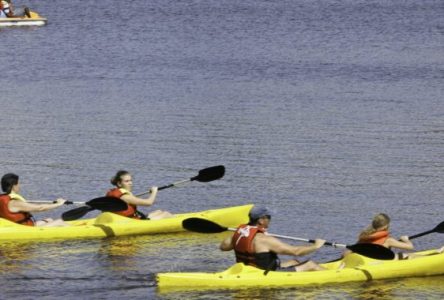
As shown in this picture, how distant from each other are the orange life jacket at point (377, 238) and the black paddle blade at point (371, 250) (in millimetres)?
190

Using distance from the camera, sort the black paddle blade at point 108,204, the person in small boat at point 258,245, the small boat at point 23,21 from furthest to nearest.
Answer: the small boat at point 23,21
the black paddle blade at point 108,204
the person in small boat at point 258,245

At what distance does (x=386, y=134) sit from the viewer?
34219 millimetres

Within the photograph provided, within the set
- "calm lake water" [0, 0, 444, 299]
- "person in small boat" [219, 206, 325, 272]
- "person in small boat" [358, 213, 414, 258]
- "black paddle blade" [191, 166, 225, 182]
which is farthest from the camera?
"black paddle blade" [191, 166, 225, 182]

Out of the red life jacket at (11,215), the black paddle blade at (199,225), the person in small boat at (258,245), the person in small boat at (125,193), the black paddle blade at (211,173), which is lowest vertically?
the person in small boat at (258,245)

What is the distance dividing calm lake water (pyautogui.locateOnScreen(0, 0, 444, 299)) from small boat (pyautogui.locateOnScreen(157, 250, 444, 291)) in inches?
6.1

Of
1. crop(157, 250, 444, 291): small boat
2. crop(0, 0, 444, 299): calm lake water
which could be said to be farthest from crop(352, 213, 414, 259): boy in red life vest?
crop(0, 0, 444, 299): calm lake water

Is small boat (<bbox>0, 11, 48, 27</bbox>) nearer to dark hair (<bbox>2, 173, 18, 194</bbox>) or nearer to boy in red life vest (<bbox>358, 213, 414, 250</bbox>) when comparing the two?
dark hair (<bbox>2, 173, 18, 194</bbox>)

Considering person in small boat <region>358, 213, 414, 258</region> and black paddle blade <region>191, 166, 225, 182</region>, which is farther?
black paddle blade <region>191, 166, 225, 182</region>

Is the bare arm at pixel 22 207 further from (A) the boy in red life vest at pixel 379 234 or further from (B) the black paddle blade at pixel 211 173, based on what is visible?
(A) the boy in red life vest at pixel 379 234

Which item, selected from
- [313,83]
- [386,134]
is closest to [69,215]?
[386,134]

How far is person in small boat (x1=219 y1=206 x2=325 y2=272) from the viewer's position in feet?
63.6

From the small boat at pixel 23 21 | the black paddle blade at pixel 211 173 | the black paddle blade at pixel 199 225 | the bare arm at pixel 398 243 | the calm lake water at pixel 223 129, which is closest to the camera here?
the bare arm at pixel 398 243

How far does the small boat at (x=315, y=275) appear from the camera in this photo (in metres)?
19.8

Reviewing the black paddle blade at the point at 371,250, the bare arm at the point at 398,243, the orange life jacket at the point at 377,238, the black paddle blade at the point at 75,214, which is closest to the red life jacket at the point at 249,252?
the black paddle blade at the point at 371,250
